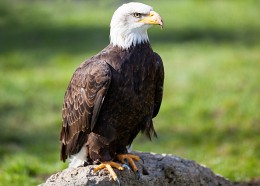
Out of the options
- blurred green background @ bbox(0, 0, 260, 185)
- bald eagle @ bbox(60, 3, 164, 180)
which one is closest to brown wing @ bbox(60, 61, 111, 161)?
bald eagle @ bbox(60, 3, 164, 180)

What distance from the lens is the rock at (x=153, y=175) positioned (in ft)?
18.9

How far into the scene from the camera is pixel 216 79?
1243cm

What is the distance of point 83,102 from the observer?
6117 millimetres

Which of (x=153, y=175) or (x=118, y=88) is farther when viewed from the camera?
(x=153, y=175)

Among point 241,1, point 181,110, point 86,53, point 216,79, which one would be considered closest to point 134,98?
point 181,110

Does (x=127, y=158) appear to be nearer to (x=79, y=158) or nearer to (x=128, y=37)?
(x=79, y=158)

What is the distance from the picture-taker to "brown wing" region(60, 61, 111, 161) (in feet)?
19.2

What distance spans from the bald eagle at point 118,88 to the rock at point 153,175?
4.6 inches

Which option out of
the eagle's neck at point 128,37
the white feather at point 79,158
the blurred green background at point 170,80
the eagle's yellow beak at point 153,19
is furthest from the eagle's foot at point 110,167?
the blurred green background at point 170,80

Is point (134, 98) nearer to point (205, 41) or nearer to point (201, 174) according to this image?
point (201, 174)

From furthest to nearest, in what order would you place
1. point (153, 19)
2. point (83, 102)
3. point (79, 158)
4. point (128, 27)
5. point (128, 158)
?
point (79, 158), point (128, 158), point (83, 102), point (128, 27), point (153, 19)

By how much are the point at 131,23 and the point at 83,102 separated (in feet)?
3.02

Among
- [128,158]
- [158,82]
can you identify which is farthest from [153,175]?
[158,82]

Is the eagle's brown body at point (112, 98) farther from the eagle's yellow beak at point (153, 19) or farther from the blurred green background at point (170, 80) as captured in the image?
the blurred green background at point (170, 80)
